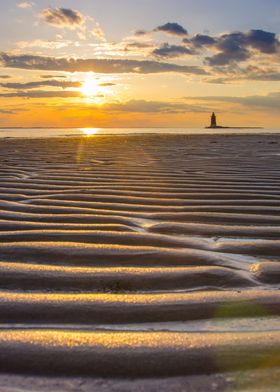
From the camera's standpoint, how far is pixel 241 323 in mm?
1312

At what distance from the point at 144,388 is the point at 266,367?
26 centimetres

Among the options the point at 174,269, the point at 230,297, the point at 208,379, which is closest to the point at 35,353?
the point at 208,379

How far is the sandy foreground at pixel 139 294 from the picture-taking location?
1062 mm

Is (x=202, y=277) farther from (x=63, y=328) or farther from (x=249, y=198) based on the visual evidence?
(x=249, y=198)

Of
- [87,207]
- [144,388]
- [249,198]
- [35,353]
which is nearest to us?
[144,388]

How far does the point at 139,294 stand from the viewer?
151 cm

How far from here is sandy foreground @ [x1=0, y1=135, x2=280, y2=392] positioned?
1062 millimetres

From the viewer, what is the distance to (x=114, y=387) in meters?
1.01

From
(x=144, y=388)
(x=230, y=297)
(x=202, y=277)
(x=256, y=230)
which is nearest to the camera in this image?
(x=144, y=388)

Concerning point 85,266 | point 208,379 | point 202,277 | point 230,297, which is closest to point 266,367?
point 208,379

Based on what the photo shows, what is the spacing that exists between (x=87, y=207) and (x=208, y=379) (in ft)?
6.64

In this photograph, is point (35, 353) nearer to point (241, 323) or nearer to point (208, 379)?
point (208, 379)

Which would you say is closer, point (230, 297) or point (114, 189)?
point (230, 297)

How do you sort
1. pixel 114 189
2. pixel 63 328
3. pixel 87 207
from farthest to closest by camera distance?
1. pixel 114 189
2. pixel 87 207
3. pixel 63 328
